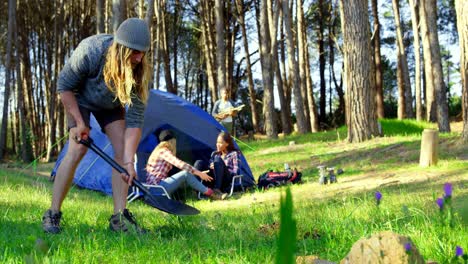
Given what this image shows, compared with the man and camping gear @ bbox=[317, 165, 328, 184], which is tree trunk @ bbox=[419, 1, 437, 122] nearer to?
the man

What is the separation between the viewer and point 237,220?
4.37 metres

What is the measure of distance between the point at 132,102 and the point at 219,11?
1443cm

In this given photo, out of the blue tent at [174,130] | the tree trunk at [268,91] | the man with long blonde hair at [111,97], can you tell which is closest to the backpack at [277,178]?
the blue tent at [174,130]

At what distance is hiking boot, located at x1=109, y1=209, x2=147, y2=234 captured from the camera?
11.7 ft

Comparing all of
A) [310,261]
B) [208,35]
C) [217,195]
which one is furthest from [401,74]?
[310,261]

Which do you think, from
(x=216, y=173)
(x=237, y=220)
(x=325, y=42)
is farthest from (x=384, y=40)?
(x=237, y=220)

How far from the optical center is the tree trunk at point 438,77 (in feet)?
45.9

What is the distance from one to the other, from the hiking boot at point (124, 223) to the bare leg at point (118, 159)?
8 centimetres

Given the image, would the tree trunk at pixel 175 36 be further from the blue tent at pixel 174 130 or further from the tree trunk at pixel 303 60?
the blue tent at pixel 174 130

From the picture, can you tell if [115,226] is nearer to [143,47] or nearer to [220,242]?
[220,242]

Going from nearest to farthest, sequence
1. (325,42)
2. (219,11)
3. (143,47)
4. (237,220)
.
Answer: (143,47) < (237,220) < (219,11) < (325,42)

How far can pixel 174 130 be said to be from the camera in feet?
29.5

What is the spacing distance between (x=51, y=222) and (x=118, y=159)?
0.62 meters

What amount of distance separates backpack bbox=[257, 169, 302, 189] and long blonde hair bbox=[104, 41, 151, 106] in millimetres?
3905
